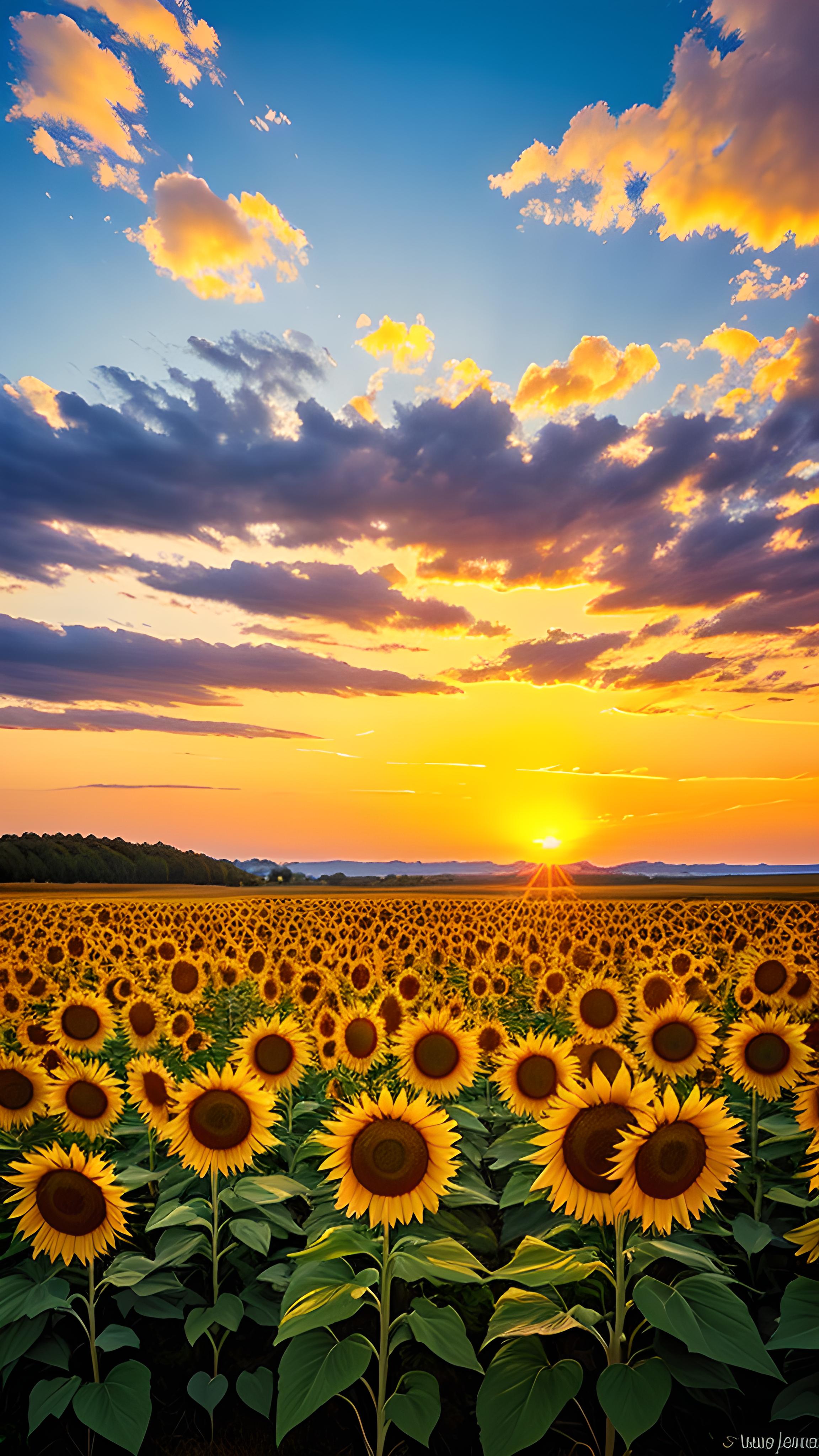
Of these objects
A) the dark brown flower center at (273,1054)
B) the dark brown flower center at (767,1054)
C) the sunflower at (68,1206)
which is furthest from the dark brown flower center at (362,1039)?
the dark brown flower center at (767,1054)

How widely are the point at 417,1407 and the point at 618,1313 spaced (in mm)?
1196

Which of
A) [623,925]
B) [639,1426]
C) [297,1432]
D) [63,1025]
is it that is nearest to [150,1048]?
[63,1025]

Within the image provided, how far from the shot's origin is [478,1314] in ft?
17.4

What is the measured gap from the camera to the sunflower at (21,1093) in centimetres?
669

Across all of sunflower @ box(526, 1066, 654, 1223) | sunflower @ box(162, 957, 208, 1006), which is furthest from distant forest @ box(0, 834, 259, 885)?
sunflower @ box(526, 1066, 654, 1223)

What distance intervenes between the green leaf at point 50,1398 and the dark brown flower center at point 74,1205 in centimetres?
76

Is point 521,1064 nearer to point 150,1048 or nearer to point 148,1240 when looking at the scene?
point 148,1240

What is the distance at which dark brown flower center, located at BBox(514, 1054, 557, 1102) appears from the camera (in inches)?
249

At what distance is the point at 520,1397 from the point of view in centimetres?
325

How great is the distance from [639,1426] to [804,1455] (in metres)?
1.37

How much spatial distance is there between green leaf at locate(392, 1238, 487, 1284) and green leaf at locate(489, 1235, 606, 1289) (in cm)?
13

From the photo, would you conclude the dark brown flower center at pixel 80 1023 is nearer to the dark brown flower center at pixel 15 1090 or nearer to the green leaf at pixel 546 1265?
the dark brown flower center at pixel 15 1090

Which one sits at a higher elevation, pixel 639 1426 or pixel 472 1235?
pixel 639 1426

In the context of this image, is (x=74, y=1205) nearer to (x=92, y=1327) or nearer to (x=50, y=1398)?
(x=92, y=1327)
